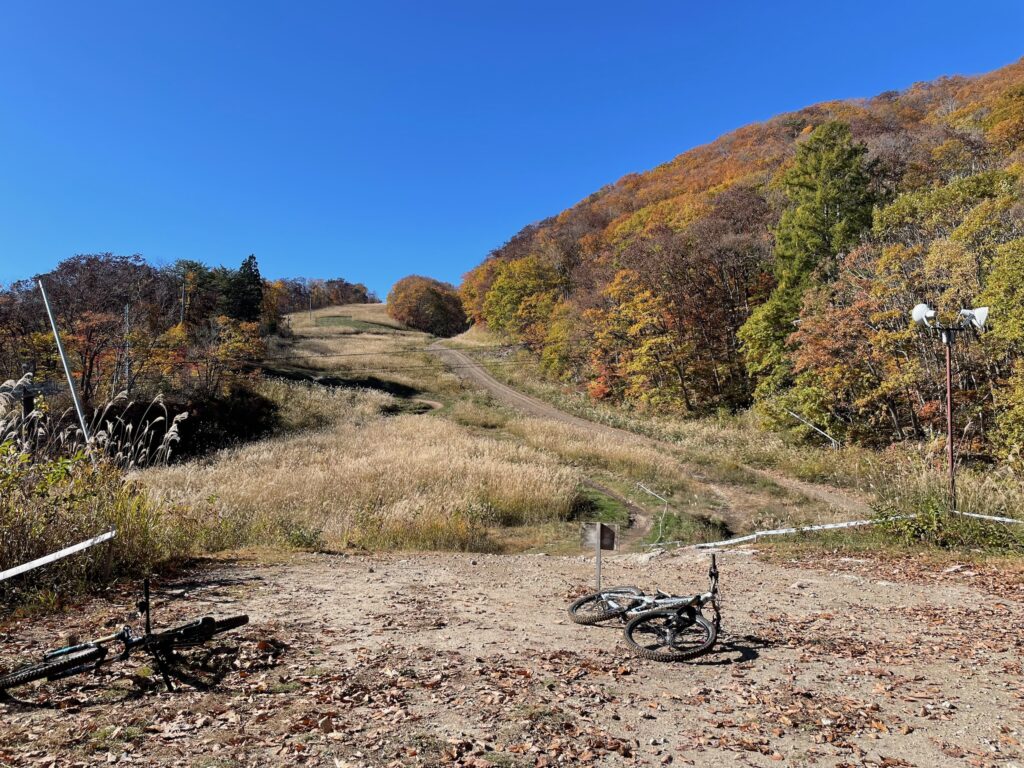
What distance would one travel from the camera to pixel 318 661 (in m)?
3.98

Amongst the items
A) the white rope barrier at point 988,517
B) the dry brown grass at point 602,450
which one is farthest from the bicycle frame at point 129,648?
the dry brown grass at point 602,450

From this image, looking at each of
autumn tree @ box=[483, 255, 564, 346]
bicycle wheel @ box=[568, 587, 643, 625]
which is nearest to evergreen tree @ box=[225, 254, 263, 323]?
autumn tree @ box=[483, 255, 564, 346]

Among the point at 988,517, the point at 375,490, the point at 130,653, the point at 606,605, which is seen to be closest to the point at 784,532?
the point at 988,517

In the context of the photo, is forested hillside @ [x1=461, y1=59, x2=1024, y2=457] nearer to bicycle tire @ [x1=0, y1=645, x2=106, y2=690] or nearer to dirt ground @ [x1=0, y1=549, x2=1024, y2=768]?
dirt ground @ [x1=0, y1=549, x2=1024, y2=768]

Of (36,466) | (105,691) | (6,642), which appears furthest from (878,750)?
(36,466)

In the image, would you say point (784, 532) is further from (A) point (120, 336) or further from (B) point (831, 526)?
(A) point (120, 336)

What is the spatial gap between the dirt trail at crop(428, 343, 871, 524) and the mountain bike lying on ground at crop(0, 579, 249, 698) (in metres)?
13.0

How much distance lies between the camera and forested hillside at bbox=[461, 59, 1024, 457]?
1599 cm

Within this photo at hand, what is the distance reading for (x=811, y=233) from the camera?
83.6 ft

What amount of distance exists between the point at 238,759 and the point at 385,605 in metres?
2.76

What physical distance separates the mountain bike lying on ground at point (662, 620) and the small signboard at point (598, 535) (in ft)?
1.94

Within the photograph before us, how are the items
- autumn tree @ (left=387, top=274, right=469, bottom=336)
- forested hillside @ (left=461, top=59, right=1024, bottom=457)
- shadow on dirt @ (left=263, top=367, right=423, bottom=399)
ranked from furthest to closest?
autumn tree @ (left=387, top=274, right=469, bottom=336) < shadow on dirt @ (left=263, top=367, right=423, bottom=399) < forested hillside @ (left=461, top=59, right=1024, bottom=457)

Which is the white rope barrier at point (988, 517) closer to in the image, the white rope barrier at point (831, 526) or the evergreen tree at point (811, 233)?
the white rope barrier at point (831, 526)

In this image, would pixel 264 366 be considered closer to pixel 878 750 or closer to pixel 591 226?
pixel 591 226
